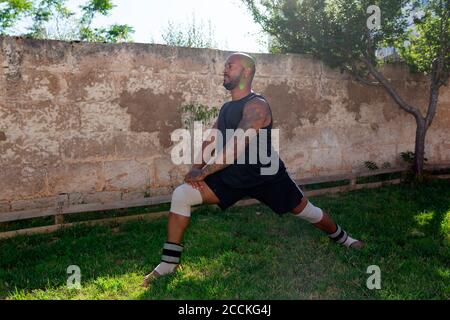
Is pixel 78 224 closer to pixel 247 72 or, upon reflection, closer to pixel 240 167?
pixel 240 167

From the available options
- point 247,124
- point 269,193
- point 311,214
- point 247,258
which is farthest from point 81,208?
point 311,214

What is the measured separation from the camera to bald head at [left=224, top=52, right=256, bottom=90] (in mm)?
3592

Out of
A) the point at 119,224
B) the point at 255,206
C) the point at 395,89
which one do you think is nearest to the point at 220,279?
the point at 119,224

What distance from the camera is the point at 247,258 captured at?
12.2 ft

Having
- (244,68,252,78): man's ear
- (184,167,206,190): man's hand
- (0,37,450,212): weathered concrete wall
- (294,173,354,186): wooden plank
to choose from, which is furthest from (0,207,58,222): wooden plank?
(294,173,354,186): wooden plank

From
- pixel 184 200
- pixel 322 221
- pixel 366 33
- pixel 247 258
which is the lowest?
pixel 247 258

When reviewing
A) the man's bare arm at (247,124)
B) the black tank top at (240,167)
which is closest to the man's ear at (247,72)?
the black tank top at (240,167)

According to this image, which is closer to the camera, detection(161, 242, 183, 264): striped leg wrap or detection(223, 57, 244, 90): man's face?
detection(161, 242, 183, 264): striped leg wrap

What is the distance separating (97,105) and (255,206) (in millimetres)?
2440

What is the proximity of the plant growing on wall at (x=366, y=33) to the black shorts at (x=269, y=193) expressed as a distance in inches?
140

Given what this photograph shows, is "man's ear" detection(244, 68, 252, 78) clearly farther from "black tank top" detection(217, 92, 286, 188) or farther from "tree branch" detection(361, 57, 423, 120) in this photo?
"tree branch" detection(361, 57, 423, 120)

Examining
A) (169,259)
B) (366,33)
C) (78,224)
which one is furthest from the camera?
(366,33)

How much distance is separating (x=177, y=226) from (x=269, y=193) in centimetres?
86

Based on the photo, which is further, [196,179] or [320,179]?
[320,179]
